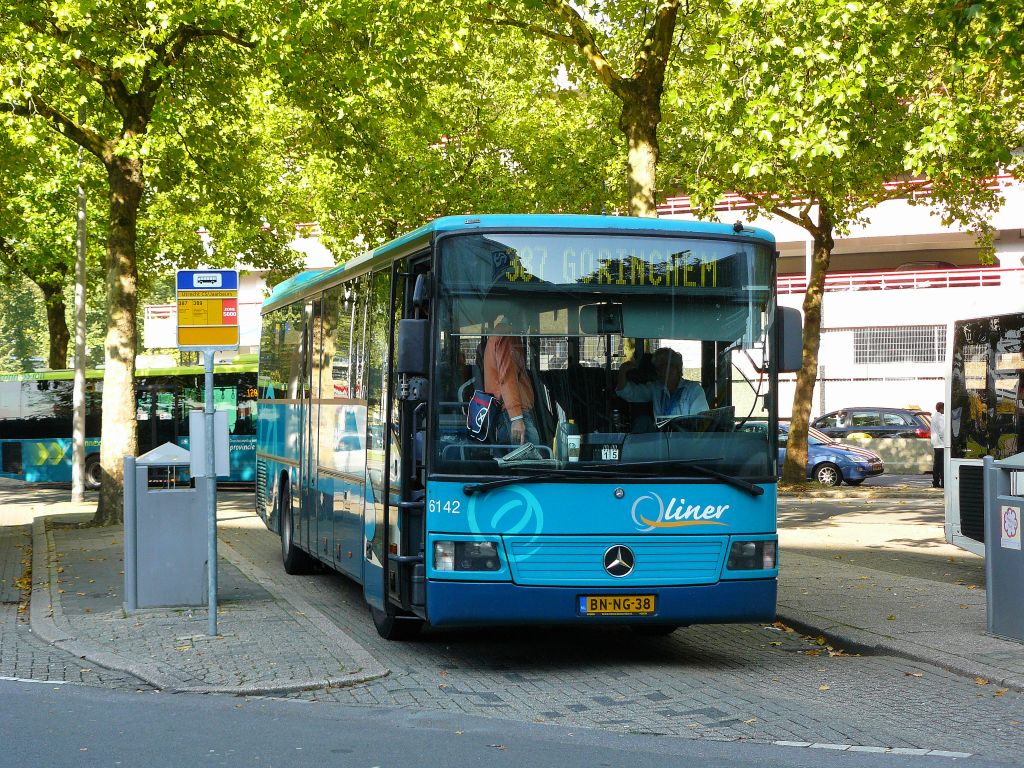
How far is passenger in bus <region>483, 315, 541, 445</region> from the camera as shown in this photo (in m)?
8.80

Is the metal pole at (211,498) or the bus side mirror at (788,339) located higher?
the bus side mirror at (788,339)

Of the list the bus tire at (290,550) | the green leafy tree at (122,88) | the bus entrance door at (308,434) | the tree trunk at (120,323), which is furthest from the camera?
the tree trunk at (120,323)

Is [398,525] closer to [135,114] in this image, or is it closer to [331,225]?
[135,114]

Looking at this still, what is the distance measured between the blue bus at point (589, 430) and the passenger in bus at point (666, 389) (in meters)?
0.02

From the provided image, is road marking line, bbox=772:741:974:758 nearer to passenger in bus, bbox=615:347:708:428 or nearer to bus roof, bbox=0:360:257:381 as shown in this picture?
passenger in bus, bbox=615:347:708:428

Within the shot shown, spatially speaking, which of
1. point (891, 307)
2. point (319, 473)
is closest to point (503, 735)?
point (319, 473)

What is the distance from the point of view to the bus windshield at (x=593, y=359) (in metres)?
8.82

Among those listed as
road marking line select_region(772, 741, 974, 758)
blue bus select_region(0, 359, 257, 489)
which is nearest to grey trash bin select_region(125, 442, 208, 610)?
road marking line select_region(772, 741, 974, 758)

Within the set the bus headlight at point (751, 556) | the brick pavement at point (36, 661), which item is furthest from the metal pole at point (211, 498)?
the bus headlight at point (751, 556)

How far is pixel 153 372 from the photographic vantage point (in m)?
30.5

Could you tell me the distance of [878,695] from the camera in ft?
27.5

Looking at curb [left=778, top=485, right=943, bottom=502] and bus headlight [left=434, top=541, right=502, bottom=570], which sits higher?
bus headlight [left=434, top=541, right=502, bottom=570]

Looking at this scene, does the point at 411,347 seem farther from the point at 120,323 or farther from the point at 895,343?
the point at 895,343

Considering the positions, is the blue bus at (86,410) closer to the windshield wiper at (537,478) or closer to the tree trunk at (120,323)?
the tree trunk at (120,323)
